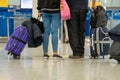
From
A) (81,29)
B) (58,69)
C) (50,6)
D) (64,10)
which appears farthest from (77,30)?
(58,69)

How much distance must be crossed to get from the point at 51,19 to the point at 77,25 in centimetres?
49

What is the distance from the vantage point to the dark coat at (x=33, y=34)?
635cm

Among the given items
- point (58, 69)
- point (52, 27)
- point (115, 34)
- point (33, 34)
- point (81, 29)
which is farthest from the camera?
point (81, 29)

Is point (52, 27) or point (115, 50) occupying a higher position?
point (52, 27)

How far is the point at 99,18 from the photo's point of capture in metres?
6.52

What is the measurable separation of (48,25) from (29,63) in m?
0.92

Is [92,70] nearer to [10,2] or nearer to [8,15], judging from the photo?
[8,15]

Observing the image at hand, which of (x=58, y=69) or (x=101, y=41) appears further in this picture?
(x=101, y=41)

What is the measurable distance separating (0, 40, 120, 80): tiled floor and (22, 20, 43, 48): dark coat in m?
0.31

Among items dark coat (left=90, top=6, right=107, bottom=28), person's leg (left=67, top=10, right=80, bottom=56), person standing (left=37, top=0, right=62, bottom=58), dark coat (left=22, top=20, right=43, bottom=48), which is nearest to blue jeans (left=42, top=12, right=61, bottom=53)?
person standing (left=37, top=0, right=62, bottom=58)

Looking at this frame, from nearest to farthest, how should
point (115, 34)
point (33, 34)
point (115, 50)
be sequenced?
point (115, 50) < point (115, 34) < point (33, 34)

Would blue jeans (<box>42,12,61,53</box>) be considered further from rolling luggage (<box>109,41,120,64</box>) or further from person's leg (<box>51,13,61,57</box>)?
rolling luggage (<box>109,41,120,64</box>)

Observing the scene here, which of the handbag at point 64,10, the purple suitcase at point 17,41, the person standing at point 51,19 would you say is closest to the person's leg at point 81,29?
the handbag at point 64,10

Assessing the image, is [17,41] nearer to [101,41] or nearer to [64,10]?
[64,10]
